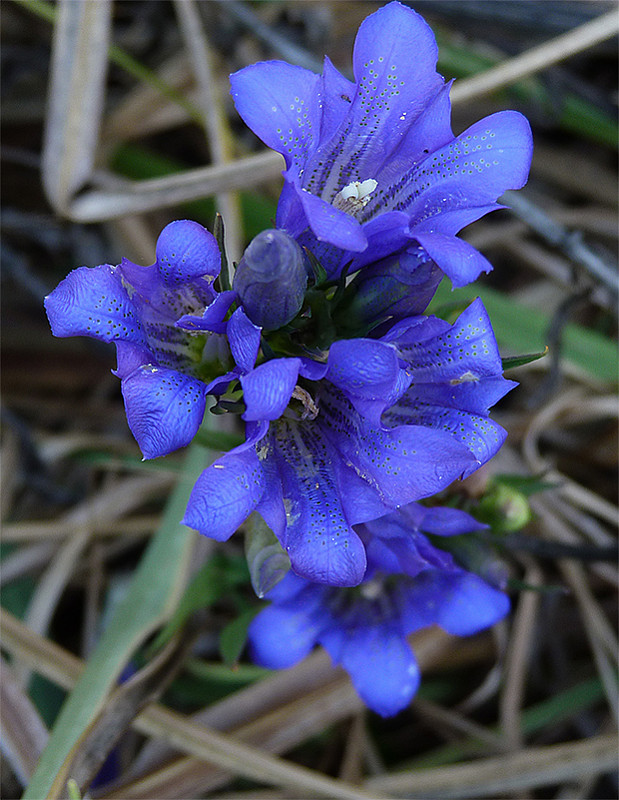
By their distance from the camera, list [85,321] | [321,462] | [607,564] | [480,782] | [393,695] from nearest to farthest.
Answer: [85,321]
[321,462]
[393,695]
[480,782]
[607,564]

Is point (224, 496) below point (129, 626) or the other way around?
the other way around

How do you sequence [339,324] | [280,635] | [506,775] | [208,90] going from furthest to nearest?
[208,90], [506,775], [280,635], [339,324]

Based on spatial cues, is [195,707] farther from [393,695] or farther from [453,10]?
[453,10]

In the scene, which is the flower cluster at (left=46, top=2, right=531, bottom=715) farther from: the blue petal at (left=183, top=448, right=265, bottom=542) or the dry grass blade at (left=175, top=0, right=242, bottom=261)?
the dry grass blade at (left=175, top=0, right=242, bottom=261)

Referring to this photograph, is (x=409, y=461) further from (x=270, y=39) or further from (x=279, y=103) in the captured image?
(x=270, y=39)

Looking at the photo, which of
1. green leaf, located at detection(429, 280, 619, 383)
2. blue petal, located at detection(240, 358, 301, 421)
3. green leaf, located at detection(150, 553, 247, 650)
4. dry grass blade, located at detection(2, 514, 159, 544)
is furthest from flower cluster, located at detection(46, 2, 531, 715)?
dry grass blade, located at detection(2, 514, 159, 544)

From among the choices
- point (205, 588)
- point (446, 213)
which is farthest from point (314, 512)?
point (205, 588)

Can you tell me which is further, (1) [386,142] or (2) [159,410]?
(1) [386,142]

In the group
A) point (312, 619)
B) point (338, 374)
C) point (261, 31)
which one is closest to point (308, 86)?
point (338, 374)

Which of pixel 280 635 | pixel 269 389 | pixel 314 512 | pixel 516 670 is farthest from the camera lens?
pixel 516 670
